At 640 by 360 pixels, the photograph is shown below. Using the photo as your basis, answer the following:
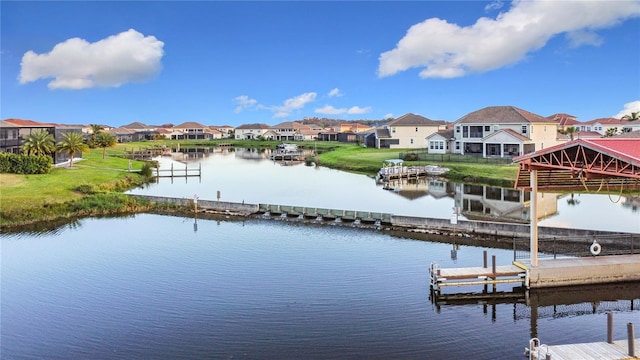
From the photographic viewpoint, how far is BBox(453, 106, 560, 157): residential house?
66.1 meters

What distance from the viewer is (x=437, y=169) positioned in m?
63.2

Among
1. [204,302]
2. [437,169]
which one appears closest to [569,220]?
[204,302]

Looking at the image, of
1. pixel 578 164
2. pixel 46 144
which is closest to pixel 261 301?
pixel 578 164

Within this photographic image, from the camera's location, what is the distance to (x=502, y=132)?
66312 mm

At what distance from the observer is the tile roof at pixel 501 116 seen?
67812 millimetres

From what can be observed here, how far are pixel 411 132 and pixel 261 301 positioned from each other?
7515 centimetres

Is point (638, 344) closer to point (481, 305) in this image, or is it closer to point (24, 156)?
point (481, 305)

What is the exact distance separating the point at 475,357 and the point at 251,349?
6.57 m

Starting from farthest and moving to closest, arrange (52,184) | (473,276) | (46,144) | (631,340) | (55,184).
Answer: (46,144)
(55,184)
(52,184)
(473,276)
(631,340)

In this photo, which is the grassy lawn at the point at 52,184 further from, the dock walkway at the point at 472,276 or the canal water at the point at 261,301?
the dock walkway at the point at 472,276

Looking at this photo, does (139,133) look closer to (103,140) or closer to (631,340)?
(103,140)

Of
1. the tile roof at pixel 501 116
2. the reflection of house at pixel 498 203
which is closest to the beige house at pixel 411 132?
the tile roof at pixel 501 116

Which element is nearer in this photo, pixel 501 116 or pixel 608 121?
pixel 501 116

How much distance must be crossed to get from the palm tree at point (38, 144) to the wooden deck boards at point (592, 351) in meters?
52.7
